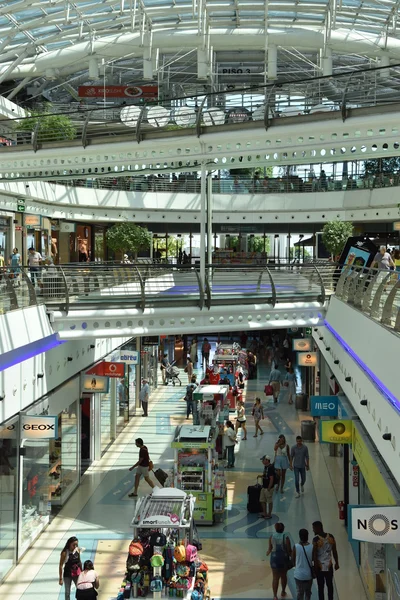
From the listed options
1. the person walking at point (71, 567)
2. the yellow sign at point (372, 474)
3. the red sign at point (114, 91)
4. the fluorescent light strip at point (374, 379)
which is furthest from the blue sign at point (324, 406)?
the red sign at point (114, 91)

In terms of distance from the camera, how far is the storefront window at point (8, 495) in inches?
562

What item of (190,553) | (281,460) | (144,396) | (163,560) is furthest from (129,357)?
(163,560)

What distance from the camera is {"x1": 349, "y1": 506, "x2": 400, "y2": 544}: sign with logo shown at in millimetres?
9258

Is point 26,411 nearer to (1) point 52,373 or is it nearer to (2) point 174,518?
(1) point 52,373

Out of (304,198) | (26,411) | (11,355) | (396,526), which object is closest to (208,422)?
(26,411)

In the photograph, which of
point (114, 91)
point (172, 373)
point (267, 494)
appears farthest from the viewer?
point (114, 91)

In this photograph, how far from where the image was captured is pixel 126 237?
137ft

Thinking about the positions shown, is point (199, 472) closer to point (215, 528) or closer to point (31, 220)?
point (215, 528)

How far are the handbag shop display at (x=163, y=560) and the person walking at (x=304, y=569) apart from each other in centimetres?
160

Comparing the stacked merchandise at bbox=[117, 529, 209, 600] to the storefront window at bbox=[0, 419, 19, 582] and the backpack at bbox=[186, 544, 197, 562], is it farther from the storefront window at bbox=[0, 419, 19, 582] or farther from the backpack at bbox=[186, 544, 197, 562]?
the storefront window at bbox=[0, 419, 19, 582]

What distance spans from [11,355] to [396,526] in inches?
286

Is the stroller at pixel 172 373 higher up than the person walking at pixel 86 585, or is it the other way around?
the person walking at pixel 86 585

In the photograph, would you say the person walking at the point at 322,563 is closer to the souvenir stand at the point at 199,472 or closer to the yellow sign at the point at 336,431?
the yellow sign at the point at 336,431

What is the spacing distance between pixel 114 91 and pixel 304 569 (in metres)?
34.3
